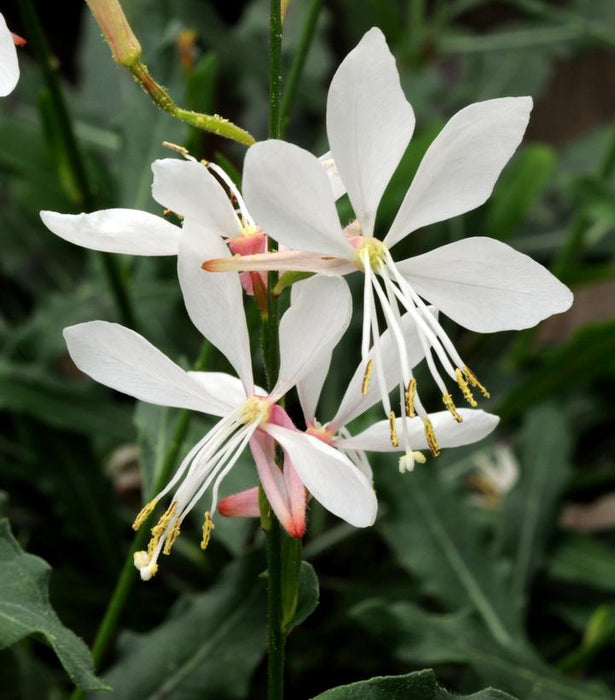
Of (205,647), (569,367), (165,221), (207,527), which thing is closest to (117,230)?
(165,221)

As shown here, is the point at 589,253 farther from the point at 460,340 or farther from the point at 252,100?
the point at 252,100

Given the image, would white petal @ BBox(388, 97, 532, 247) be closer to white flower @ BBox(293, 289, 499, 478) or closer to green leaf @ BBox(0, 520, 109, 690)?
white flower @ BBox(293, 289, 499, 478)

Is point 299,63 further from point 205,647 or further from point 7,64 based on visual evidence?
point 205,647

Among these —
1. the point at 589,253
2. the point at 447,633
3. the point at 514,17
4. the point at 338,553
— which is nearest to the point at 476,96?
the point at 589,253

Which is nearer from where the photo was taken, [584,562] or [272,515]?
[272,515]

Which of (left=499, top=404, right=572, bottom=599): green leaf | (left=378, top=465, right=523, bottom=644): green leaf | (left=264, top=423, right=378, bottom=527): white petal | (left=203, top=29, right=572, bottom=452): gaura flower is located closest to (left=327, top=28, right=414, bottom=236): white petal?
(left=203, top=29, right=572, bottom=452): gaura flower

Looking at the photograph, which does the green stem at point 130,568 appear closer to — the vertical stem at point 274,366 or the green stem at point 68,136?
the vertical stem at point 274,366
